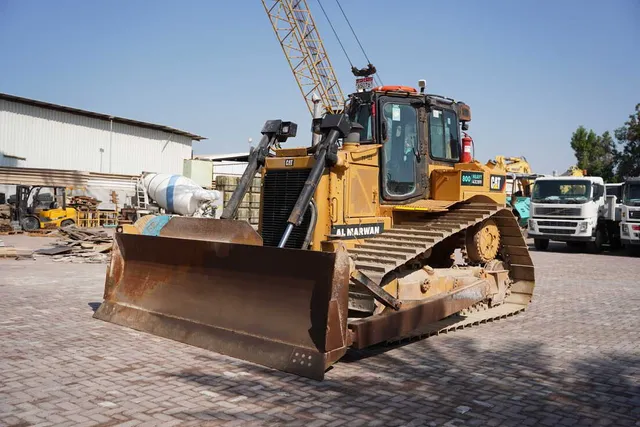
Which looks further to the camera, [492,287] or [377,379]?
[492,287]

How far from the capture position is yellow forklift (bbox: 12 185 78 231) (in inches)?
956

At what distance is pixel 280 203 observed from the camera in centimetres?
704

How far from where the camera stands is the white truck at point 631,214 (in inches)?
742

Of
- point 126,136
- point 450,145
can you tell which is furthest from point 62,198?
point 450,145

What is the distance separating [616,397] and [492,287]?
3558 millimetres

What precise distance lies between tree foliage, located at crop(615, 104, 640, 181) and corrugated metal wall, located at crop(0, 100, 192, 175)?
3538 centimetres

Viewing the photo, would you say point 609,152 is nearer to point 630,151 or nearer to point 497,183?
point 630,151

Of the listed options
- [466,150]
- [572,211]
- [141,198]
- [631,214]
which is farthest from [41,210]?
[631,214]

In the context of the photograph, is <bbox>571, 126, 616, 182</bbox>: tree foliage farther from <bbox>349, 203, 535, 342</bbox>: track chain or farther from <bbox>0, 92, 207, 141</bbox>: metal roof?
<bbox>349, 203, 535, 342</bbox>: track chain

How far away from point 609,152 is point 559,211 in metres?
35.2

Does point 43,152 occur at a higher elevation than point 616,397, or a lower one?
higher

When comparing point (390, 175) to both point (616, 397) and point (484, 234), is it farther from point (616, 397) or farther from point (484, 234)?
point (616, 397)

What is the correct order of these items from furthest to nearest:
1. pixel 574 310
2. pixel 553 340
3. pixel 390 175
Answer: pixel 574 310
pixel 390 175
pixel 553 340

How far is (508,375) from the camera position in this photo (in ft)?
18.1
